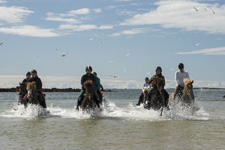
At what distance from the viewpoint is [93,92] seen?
14.9m

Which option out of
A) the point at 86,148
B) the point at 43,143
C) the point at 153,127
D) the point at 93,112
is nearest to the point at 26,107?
the point at 93,112

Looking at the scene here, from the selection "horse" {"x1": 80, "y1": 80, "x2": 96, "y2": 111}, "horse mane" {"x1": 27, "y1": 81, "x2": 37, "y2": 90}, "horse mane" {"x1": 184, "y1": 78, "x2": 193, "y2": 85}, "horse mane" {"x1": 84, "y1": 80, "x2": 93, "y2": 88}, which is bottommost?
"horse" {"x1": 80, "y1": 80, "x2": 96, "y2": 111}

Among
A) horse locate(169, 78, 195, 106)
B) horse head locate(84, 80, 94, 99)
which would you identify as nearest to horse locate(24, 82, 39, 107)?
horse head locate(84, 80, 94, 99)

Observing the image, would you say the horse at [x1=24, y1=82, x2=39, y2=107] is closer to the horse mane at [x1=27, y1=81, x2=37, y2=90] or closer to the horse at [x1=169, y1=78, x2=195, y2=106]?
the horse mane at [x1=27, y1=81, x2=37, y2=90]

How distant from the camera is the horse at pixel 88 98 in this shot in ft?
47.4

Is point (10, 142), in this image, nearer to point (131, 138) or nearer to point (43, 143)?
point (43, 143)

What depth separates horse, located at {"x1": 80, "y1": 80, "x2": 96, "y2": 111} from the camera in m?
14.5

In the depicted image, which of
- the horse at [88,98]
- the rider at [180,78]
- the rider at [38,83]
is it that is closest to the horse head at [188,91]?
the rider at [180,78]

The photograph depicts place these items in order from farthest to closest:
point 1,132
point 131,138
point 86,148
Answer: point 1,132 → point 131,138 → point 86,148

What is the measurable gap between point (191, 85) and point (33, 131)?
6.54 m

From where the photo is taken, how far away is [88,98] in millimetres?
14812

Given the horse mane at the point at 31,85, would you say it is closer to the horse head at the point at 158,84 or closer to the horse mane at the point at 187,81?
the horse head at the point at 158,84

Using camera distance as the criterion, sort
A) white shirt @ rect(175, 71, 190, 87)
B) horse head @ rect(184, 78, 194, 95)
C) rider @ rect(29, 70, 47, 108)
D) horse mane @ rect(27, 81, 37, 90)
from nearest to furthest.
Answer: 1. horse head @ rect(184, 78, 194, 95)
2. white shirt @ rect(175, 71, 190, 87)
3. horse mane @ rect(27, 81, 37, 90)
4. rider @ rect(29, 70, 47, 108)

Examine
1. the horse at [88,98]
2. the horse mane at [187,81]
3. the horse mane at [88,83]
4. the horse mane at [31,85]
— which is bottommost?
the horse at [88,98]
